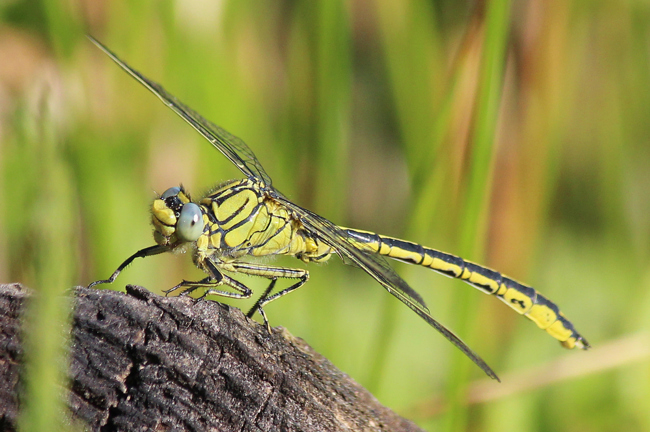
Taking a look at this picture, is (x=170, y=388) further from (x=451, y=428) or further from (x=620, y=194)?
(x=620, y=194)

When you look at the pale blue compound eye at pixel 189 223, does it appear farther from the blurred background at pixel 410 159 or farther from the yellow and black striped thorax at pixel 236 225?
the blurred background at pixel 410 159

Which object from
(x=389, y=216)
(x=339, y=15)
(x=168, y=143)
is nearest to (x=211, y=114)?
(x=168, y=143)

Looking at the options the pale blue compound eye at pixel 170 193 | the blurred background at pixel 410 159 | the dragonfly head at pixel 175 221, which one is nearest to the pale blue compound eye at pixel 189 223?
the dragonfly head at pixel 175 221

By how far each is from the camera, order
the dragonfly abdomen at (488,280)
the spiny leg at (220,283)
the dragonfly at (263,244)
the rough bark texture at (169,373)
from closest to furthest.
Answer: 1. the rough bark texture at (169,373)
2. the spiny leg at (220,283)
3. the dragonfly at (263,244)
4. the dragonfly abdomen at (488,280)

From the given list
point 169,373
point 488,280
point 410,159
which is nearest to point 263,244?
point 410,159

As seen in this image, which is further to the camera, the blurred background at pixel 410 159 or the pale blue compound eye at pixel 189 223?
the blurred background at pixel 410 159

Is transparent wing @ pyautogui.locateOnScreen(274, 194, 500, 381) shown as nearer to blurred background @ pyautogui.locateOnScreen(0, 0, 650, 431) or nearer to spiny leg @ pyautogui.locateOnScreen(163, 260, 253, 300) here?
blurred background @ pyautogui.locateOnScreen(0, 0, 650, 431)

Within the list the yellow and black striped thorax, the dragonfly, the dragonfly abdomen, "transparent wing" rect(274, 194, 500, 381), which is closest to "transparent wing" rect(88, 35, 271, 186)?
the dragonfly
